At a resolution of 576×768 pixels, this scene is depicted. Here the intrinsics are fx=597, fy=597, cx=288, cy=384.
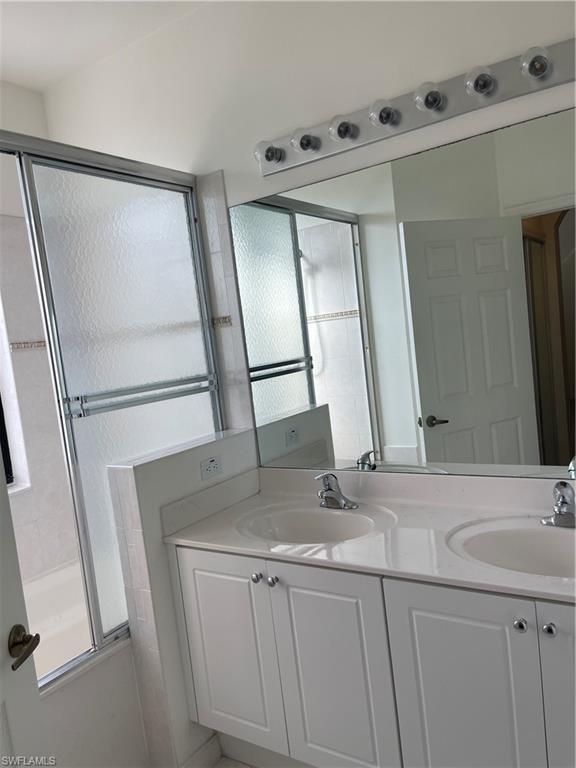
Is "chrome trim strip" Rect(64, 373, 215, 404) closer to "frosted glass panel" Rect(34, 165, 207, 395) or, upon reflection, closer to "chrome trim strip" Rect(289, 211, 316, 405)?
"frosted glass panel" Rect(34, 165, 207, 395)

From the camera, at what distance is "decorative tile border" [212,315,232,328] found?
7.98ft

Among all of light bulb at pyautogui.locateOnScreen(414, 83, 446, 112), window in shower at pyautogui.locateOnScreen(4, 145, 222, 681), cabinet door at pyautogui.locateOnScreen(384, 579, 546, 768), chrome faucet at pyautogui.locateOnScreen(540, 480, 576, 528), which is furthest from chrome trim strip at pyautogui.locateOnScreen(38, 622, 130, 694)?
light bulb at pyautogui.locateOnScreen(414, 83, 446, 112)

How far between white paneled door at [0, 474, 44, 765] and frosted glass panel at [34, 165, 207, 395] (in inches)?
30.4

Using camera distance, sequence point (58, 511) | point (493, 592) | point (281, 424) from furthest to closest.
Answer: point (58, 511) → point (281, 424) → point (493, 592)

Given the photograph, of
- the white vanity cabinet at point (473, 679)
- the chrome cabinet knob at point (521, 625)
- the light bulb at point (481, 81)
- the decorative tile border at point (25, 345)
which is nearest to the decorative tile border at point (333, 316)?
the light bulb at point (481, 81)

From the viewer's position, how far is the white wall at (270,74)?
69.4 inches

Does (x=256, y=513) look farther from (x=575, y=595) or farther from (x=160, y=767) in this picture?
(x=575, y=595)

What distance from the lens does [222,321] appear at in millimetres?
2453

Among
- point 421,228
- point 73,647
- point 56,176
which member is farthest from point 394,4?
point 73,647

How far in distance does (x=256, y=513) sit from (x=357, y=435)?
1.54 ft

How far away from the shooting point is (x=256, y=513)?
2.17 metres

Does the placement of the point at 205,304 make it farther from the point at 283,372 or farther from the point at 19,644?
the point at 19,644

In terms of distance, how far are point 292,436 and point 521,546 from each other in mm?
992

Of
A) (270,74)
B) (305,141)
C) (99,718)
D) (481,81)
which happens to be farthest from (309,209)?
(99,718)
